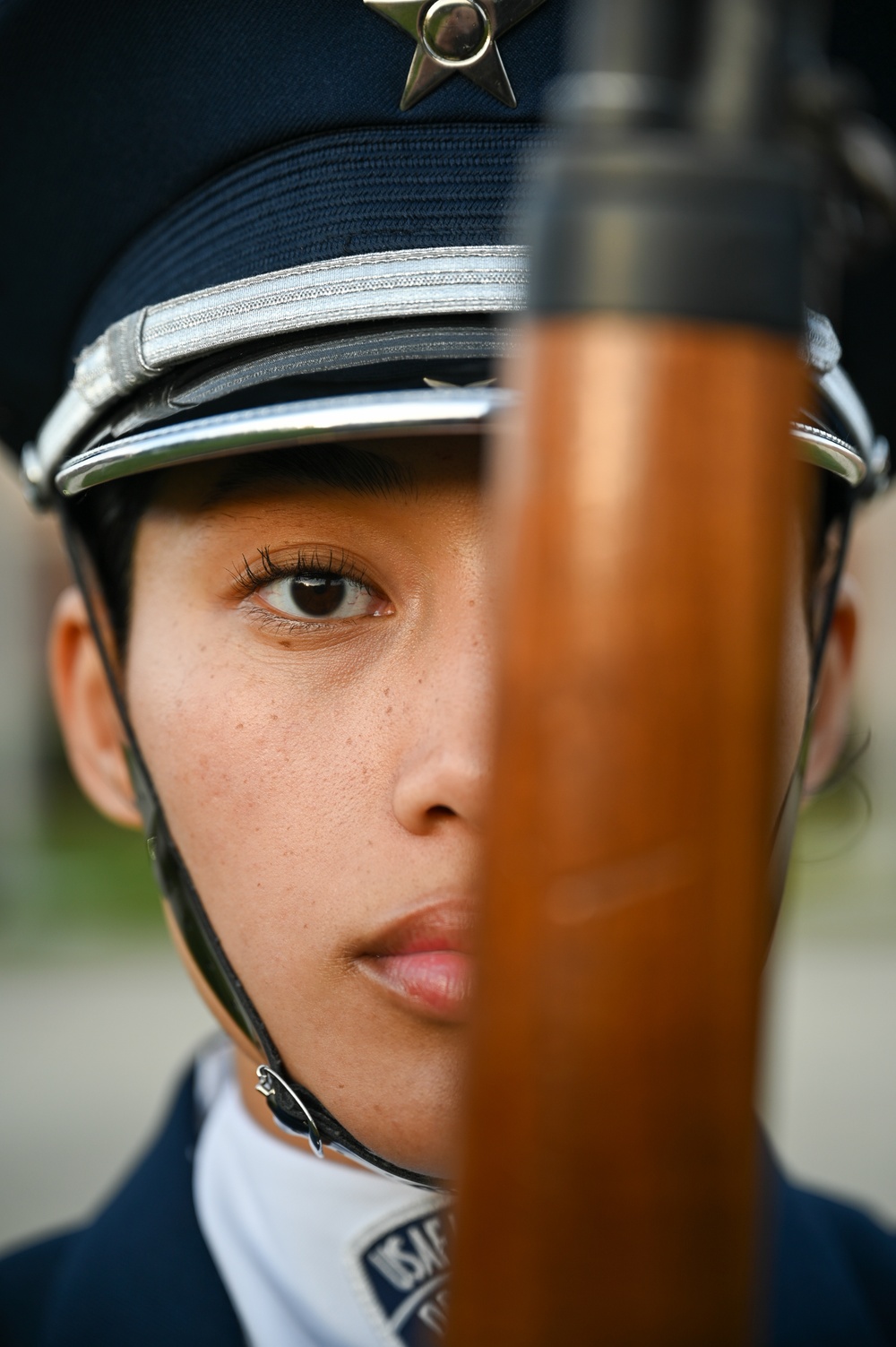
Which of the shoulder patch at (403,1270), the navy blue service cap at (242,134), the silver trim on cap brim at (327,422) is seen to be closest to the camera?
the silver trim on cap brim at (327,422)

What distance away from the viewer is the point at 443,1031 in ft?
2.56

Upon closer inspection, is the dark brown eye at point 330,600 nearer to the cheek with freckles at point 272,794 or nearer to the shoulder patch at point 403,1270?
the cheek with freckles at point 272,794

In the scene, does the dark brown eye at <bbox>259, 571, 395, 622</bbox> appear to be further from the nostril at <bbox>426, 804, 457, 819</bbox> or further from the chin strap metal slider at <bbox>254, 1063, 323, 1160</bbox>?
the chin strap metal slider at <bbox>254, 1063, 323, 1160</bbox>

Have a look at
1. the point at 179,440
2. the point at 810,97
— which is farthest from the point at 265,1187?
the point at 810,97

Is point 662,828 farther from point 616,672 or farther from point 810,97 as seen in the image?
point 810,97

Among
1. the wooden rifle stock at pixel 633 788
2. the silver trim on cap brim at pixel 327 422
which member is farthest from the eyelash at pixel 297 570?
the wooden rifle stock at pixel 633 788

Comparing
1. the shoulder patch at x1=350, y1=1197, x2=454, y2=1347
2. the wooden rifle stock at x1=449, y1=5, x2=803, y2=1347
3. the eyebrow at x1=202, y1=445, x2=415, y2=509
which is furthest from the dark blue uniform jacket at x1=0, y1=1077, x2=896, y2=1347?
the wooden rifle stock at x1=449, y1=5, x2=803, y2=1347

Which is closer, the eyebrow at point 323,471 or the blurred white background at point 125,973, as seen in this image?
the eyebrow at point 323,471

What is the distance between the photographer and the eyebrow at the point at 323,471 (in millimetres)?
776

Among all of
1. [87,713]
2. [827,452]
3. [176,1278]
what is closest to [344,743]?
[827,452]

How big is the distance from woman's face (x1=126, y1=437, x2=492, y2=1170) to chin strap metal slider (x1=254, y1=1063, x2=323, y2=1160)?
0.02 m

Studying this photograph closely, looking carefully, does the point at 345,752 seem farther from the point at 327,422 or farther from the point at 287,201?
the point at 287,201

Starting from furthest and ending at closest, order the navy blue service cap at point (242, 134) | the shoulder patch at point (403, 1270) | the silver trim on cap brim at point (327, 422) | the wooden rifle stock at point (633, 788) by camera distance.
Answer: the shoulder patch at point (403, 1270)
the navy blue service cap at point (242, 134)
the silver trim on cap brim at point (327, 422)
the wooden rifle stock at point (633, 788)

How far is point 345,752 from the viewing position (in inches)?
30.5
